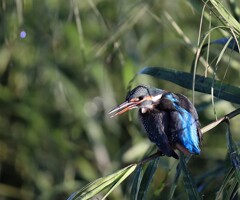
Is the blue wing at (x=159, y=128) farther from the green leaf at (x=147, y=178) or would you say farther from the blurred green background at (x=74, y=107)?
the blurred green background at (x=74, y=107)

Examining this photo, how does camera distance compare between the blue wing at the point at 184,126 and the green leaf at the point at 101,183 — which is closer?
the green leaf at the point at 101,183

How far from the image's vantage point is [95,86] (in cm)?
501

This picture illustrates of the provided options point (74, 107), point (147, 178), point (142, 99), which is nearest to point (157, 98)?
point (142, 99)

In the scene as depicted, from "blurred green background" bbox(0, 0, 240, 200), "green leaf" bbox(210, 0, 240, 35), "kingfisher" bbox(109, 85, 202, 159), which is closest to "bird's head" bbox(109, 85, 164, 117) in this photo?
"kingfisher" bbox(109, 85, 202, 159)

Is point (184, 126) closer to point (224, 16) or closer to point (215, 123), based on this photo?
point (215, 123)

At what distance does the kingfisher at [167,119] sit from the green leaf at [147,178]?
59mm

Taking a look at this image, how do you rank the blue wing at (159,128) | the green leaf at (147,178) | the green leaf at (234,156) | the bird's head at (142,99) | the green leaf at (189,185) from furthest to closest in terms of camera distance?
1. the bird's head at (142,99)
2. the blue wing at (159,128)
3. the green leaf at (147,178)
4. the green leaf at (189,185)
5. the green leaf at (234,156)

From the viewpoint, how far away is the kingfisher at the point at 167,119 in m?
2.45

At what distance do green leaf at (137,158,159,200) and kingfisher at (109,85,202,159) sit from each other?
6 cm

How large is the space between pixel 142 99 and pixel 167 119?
0.11m

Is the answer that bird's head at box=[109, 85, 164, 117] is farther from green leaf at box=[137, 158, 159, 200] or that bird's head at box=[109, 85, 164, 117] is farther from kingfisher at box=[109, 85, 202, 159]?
green leaf at box=[137, 158, 159, 200]

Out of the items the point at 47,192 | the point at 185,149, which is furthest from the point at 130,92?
the point at 47,192

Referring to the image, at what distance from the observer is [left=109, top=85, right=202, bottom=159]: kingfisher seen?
2.45 metres

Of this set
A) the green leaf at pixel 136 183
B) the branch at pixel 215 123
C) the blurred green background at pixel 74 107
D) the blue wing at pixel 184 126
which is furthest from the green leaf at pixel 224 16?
the blurred green background at pixel 74 107
